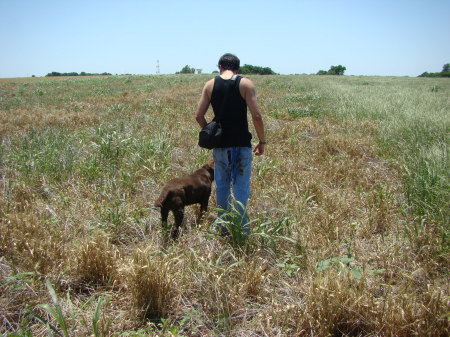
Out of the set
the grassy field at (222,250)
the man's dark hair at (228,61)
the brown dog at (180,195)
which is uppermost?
the man's dark hair at (228,61)

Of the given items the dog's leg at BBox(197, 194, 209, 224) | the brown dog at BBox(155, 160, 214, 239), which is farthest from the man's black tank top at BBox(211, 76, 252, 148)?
the dog's leg at BBox(197, 194, 209, 224)

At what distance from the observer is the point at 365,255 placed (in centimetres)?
278

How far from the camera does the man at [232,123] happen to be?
3.04m

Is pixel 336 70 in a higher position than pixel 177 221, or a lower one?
higher

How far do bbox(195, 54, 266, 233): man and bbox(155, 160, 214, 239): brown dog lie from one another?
0.19m

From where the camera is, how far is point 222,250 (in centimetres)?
297

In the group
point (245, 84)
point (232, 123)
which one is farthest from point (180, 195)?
point (245, 84)

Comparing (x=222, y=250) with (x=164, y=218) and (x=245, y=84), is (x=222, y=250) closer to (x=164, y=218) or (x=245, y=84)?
(x=164, y=218)

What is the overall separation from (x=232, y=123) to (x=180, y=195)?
3.08 ft

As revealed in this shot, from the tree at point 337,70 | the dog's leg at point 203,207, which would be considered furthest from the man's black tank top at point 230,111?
the tree at point 337,70

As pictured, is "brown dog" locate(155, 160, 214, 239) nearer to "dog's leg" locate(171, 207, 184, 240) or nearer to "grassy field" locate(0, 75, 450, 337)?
"dog's leg" locate(171, 207, 184, 240)

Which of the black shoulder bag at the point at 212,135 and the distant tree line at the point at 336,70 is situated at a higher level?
the distant tree line at the point at 336,70

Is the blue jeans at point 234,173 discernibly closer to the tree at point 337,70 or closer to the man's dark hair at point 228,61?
the man's dark hair at point 228,61

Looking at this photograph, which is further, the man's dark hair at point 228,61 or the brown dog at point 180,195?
the brown dog at point 180,195
